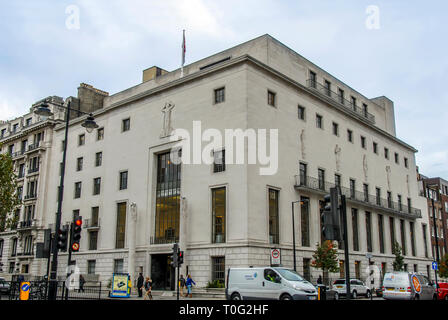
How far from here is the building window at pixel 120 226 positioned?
44906 mm

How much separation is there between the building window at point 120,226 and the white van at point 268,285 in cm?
2182

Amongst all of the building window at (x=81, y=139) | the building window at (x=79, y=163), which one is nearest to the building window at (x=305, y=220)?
the building window at (x=79, y=163)

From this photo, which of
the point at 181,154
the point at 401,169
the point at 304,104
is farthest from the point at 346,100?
the point at 181,154

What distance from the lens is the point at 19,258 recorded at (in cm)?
5694

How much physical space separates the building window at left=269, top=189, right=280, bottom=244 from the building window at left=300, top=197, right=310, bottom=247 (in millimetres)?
3448

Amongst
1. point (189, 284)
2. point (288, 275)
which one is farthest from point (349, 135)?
point (288, 275)

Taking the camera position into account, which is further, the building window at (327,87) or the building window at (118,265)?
the building window at (327,87)

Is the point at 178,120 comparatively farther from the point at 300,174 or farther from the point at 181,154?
the point at 300,174

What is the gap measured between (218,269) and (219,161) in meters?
9.00

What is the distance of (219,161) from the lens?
38.6m

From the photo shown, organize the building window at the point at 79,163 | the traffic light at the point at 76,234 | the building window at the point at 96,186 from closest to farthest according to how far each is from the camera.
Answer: the traffic light at the point at 76,234
the building window at the point at 96,186
the building window at the point at 79,163

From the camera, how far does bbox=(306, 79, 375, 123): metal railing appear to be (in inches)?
1889

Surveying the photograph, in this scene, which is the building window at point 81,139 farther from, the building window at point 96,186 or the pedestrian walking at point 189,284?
the pedestrian walking at point 189,284

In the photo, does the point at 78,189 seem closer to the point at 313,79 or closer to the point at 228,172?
the point at 228,172
